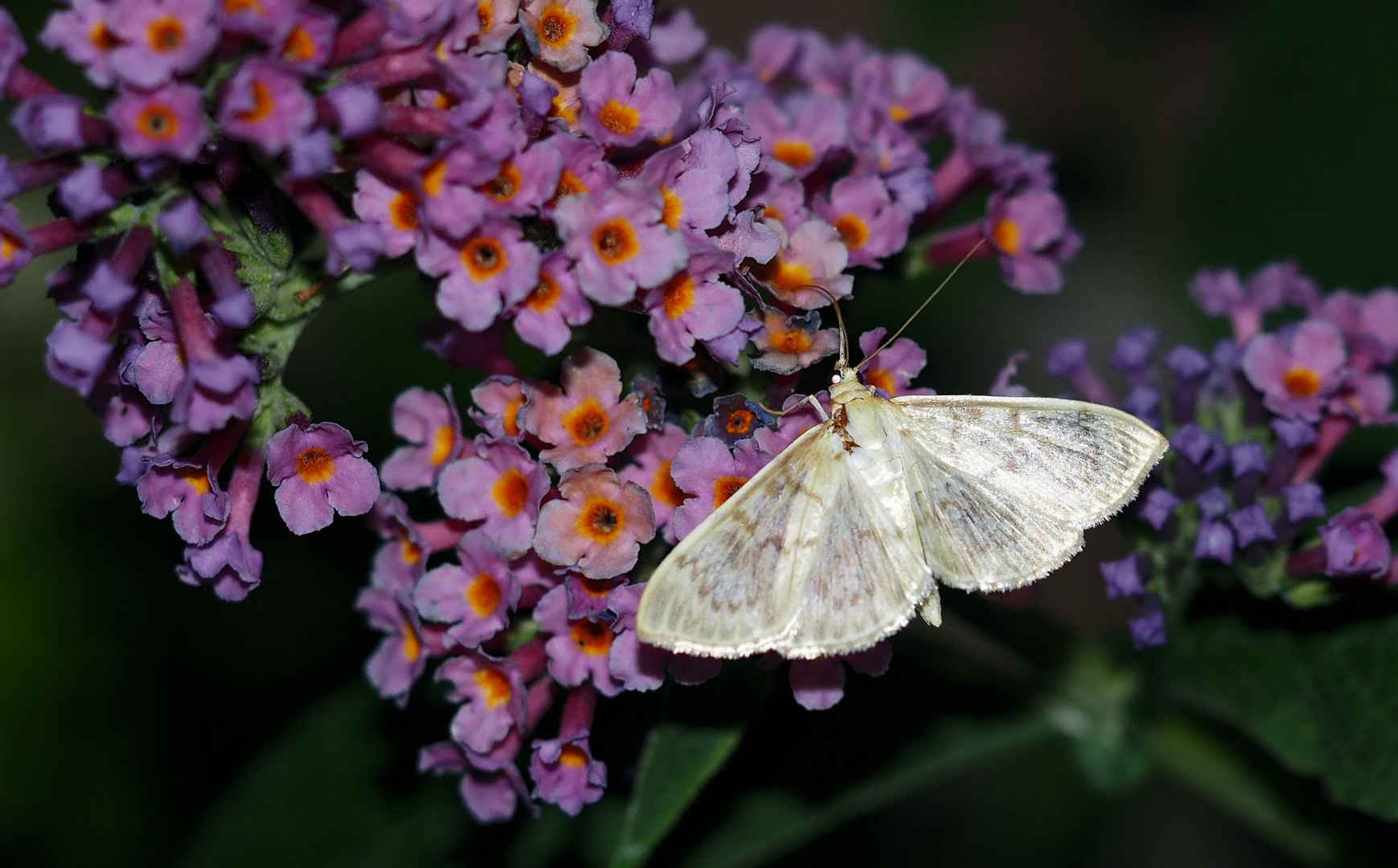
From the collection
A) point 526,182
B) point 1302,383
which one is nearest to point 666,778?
point 526,182

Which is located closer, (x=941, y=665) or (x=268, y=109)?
(x=268, y=109)

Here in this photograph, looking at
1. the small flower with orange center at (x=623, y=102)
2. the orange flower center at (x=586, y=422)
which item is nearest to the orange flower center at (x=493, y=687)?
the orange flower center at (x=586, y=422)

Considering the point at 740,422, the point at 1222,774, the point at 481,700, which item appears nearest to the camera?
the point at 740,422

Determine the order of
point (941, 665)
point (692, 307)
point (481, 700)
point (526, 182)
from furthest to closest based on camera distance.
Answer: point (941, 665) < point (481, 700) < point (692, 307) < point (526, 182)

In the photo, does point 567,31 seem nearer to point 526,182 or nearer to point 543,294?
point 526,182

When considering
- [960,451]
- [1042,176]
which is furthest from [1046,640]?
[1042,176]

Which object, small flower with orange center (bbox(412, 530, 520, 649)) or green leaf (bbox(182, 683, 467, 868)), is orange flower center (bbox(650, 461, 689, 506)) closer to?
small flower with orange center (bbox(412, 530, 520, 649))

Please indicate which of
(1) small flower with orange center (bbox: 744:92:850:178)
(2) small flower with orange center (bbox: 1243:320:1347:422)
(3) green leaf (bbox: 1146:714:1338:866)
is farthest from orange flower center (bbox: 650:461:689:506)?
(3) green leaf (bbox: 1146:714:1338:866)
